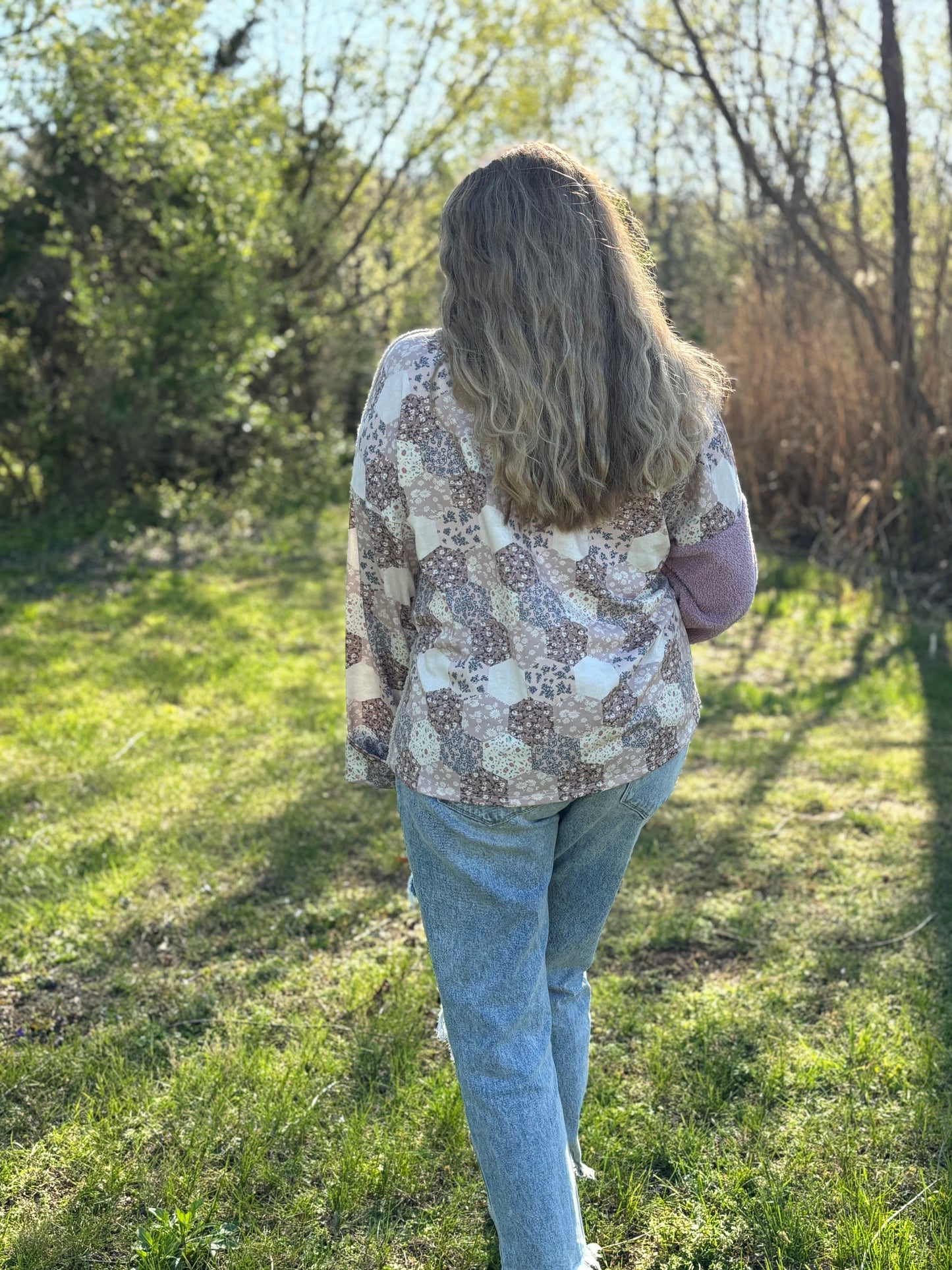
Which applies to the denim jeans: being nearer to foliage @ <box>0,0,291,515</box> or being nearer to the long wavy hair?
the long wavy hair

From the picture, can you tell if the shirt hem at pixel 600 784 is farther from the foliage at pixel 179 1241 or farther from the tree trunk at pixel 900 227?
the tree trunk at pixel 900 227

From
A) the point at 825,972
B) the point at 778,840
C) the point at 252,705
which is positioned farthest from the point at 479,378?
the point at 252,705

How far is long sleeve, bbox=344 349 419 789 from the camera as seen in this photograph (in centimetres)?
161

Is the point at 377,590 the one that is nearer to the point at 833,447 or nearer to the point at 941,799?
the point at 941,799

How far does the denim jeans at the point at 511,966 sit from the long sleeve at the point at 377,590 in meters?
0.17

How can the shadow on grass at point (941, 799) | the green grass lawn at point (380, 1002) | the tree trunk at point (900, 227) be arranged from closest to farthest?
1. the green grass lawn at point (380, 1002)
2. the shadow on grass at point (941, 799)
3. the tree trunk at point (900, 227)

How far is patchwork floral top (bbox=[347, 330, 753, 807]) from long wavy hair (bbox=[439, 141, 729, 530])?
52 millimetres

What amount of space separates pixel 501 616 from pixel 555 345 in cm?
39

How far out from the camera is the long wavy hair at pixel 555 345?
4.94 ft

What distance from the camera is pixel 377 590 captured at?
5.72 ft

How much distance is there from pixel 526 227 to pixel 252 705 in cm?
363

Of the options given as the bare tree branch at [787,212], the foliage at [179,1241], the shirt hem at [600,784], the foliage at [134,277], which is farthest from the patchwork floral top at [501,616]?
the foliage at [134,277]

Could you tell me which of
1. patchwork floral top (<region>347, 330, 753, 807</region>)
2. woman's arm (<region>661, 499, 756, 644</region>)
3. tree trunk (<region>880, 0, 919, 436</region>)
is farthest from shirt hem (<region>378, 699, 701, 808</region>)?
tree trunk (<region>880, 0, 919, 436</region>)

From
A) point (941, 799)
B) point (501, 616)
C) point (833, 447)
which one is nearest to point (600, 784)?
point (501, 616)
